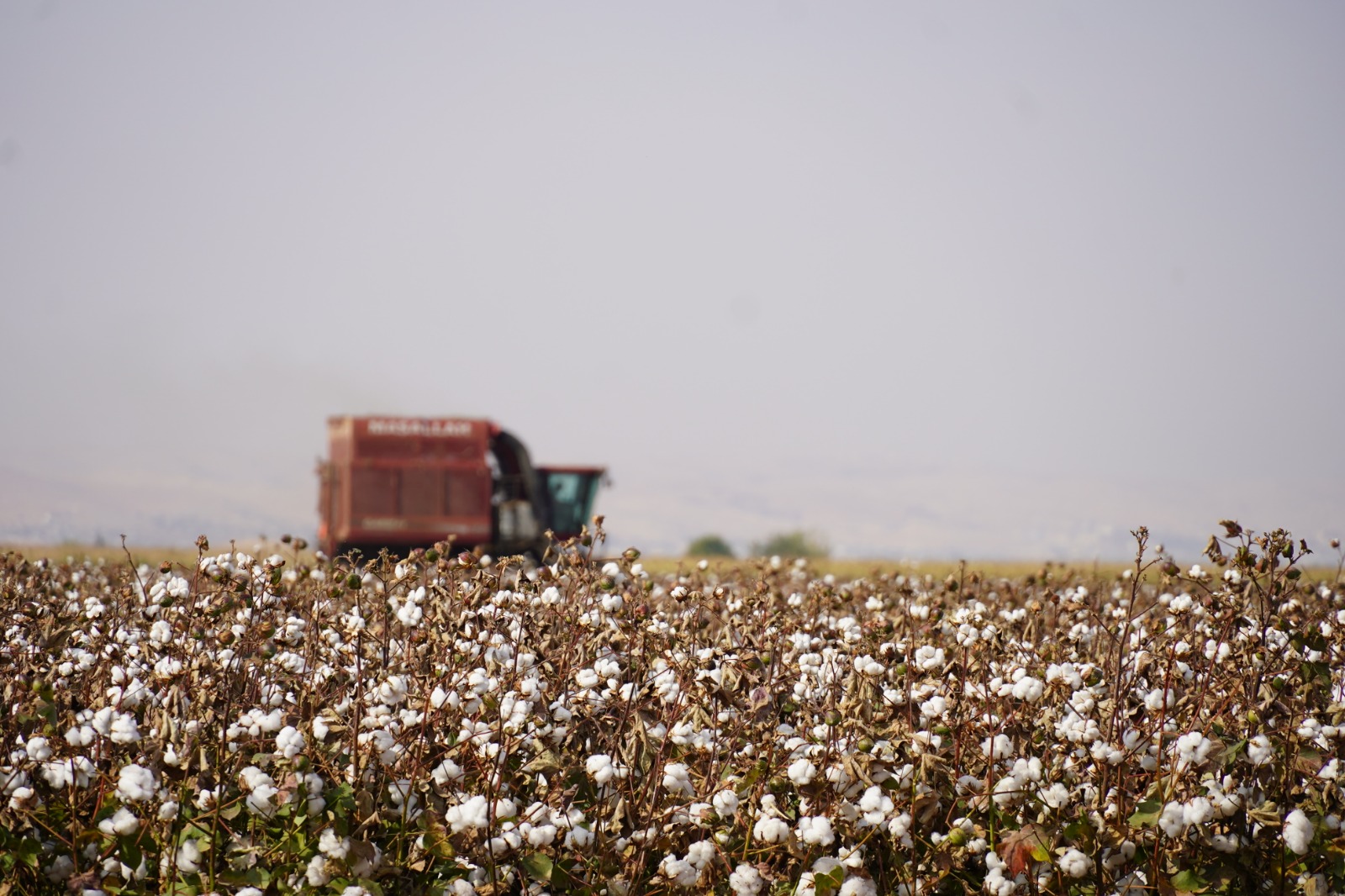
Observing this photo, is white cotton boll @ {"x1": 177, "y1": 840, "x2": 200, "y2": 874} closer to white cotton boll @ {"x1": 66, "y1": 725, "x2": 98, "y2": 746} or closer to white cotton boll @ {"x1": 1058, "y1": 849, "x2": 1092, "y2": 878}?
white cotton boll @ {"x1": 66, "y1": 725, "x2": 98, "y2": 746}

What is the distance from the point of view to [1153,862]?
4.02m

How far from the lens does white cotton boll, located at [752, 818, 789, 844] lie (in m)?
3.67

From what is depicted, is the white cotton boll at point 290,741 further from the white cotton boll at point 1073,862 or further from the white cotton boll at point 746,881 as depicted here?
the white cotton boll at point 1073,862

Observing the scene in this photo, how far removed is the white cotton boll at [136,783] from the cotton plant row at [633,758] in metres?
0.01

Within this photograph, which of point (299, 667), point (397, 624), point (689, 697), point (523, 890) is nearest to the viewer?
point (523, 890)

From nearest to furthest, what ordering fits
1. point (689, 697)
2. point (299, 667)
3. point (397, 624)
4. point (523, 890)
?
point (523, 890) → point (689, 697) → point (299, 667) → point (397, 624)

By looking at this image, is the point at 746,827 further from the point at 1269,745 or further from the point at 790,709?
the point at 1269,745

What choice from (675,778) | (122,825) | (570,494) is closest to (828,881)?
(675,778)

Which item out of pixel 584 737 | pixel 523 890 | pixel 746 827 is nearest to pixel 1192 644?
pixel 746 827

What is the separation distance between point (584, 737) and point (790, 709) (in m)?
0.77

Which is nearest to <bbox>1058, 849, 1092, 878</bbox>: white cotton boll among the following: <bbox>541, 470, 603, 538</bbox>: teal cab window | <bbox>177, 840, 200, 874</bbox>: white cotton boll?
<bbox>177, 840, 200, 874</bbox>: white cotton boll

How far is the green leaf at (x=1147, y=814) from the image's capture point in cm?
381

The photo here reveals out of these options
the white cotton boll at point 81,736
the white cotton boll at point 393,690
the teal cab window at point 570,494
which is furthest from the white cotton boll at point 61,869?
the teal cab window at point 570,494

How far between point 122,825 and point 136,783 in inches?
7.5
